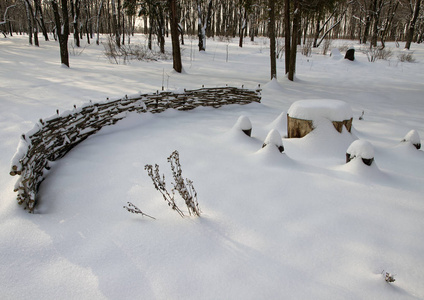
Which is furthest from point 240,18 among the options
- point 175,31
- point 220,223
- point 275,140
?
point 220,223

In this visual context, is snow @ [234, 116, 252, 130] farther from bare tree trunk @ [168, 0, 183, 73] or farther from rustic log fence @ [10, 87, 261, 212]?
bare tree trunk @ [168, 0, 183, 73]

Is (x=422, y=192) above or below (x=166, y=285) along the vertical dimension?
above

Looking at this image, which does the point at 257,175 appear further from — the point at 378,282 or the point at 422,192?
the point at 422,192

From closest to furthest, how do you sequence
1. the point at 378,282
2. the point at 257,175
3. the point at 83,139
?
the point at 378,282, the point at 257,175, the point at 83,139

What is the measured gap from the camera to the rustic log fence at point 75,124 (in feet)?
7.31

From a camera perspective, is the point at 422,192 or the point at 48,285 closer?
the point at 48,285

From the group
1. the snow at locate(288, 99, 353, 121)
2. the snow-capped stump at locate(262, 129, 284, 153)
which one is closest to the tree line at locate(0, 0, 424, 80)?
the snow at locate(288, 99, 353, 121)

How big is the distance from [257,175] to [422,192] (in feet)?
4.95

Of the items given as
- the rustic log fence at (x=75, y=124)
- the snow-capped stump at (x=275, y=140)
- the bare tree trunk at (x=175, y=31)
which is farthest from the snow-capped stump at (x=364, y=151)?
the bare tree trunk at (x=175, y=31)

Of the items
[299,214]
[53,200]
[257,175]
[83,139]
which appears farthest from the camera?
[83,139]

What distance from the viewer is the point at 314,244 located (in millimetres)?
1873

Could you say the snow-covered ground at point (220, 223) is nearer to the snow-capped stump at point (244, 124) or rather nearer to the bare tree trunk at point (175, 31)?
the snow-capped stump at point (244, 124)

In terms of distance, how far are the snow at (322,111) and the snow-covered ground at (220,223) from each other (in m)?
0.18

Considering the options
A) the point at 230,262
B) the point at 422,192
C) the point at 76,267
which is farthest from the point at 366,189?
the point at 76,267
